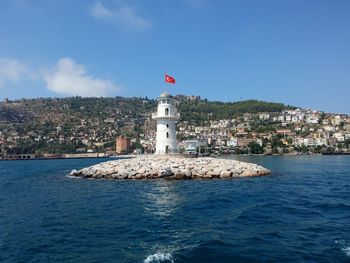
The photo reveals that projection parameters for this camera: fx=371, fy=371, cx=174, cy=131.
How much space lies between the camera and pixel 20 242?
48.4ft

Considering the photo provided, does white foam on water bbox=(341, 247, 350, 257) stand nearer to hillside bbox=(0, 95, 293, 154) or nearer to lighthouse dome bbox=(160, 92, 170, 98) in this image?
lighthouse dome bbox=(160, 92, 170, 98)

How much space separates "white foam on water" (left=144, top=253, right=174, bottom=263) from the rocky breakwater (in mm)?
21286

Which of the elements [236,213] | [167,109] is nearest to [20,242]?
[236,213]

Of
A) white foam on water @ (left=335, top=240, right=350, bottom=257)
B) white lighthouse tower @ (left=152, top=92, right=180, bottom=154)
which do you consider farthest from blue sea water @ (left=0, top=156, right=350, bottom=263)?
white lighthouse tower @ (left=152, top=92, right=180, bottom=154)

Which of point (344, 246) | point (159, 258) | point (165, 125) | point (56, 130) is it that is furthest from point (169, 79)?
point (56, 130)

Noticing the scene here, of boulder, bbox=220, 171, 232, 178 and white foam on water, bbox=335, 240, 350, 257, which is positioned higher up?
boulder, bbox=220, 171, 232, 178

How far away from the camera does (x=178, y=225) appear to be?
16.7 metres

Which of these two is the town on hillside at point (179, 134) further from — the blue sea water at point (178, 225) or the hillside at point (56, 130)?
the blue sea water at point (178, 225)

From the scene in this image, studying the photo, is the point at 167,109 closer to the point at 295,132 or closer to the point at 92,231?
the point at 92,231

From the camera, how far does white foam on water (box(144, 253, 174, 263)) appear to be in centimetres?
1201

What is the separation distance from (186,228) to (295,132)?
148790mm

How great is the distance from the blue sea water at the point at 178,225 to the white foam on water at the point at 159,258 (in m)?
0.03

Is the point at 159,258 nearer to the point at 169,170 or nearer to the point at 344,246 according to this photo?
the point at 344,246

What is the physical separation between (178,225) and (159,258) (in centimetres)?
455
